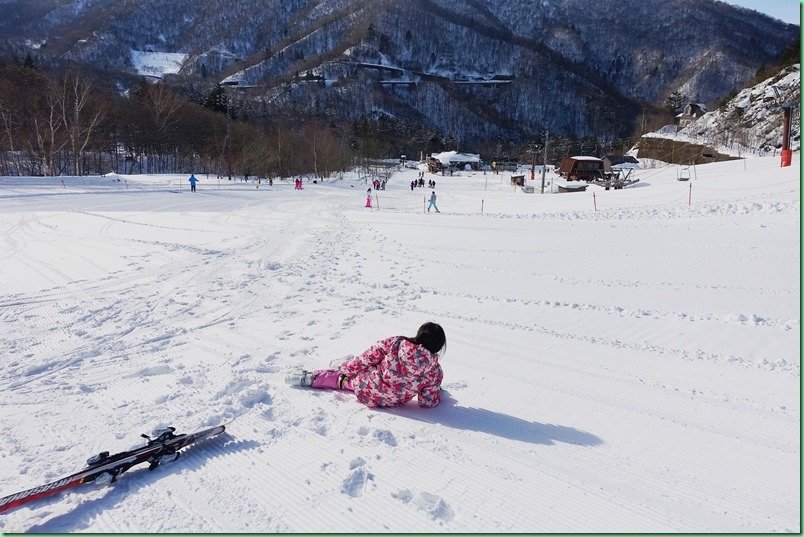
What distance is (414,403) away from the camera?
4223 mm

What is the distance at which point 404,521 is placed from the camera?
2721mm

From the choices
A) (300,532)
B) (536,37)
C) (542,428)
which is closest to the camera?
(300,532)

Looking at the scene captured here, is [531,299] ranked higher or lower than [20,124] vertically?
lower

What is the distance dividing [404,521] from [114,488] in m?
1.91

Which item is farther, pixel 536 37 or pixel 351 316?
pixel 536 37

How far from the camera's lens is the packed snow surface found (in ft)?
9.37

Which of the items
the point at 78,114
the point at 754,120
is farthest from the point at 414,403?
the point at 754,120

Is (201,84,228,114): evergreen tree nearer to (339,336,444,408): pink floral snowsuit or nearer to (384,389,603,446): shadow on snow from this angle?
(339,336,444,408): pink floral snowsuit

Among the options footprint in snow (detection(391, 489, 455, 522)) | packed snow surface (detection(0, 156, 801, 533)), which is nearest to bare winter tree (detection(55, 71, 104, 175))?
packed snow surface (detection(0, 156, 801, 533))

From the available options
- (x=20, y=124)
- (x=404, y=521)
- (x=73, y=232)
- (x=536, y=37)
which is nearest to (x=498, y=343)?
(x=404, y=521)

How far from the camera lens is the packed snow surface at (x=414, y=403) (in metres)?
2.86

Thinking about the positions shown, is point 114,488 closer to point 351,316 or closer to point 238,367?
point 238,367

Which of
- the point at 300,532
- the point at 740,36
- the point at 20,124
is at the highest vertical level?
the point at 740,36

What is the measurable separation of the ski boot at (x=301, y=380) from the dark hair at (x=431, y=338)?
123 centimetres
